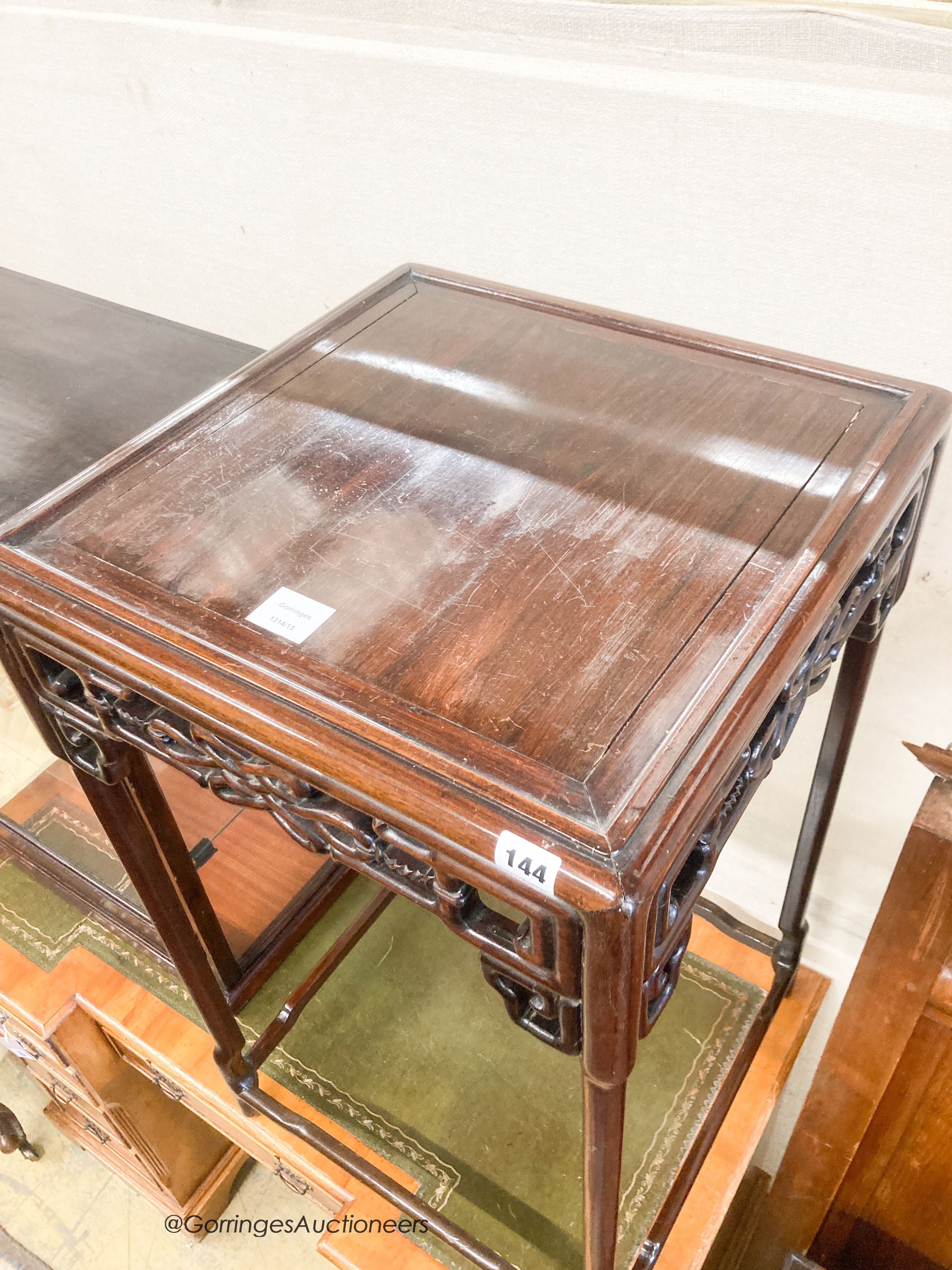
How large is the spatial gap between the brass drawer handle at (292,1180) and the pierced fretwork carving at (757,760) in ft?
2.48

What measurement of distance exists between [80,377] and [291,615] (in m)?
0.64

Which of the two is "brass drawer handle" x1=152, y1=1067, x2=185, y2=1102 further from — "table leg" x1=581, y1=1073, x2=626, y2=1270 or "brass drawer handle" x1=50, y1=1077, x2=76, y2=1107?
"table leg" x1=581, y1=1073, x2=626, y2=1270

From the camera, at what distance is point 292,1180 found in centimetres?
112

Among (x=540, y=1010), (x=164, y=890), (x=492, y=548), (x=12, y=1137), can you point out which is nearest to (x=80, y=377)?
(x=164, y=890)

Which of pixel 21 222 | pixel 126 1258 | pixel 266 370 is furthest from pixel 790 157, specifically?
pixel 126 1258

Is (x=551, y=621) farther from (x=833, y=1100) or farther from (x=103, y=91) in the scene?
(x=103, y=91)

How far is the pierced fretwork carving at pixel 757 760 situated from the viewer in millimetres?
486

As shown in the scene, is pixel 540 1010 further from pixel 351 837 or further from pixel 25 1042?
pixel 25 1042

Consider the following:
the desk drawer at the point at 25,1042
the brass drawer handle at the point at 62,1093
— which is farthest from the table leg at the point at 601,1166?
the brass drawer handle at the point at 62,1093

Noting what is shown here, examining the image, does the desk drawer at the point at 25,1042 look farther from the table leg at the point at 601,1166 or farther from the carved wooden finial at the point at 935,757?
the carved wooden finial at the point at 935,757

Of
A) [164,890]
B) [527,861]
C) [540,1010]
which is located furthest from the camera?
[164,890]

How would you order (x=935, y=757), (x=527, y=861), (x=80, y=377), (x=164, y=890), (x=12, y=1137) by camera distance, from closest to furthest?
1. (x=527, y=861)
2. (x=935, y=757)
3. (x=164, y=890)
4. (x=80, y=377)
5. (x=12, y=1137)

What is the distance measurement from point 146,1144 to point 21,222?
132cm

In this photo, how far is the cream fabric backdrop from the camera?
707 mm
